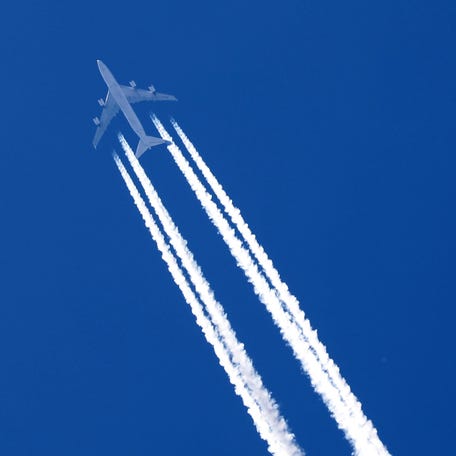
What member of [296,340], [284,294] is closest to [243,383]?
[296,340]

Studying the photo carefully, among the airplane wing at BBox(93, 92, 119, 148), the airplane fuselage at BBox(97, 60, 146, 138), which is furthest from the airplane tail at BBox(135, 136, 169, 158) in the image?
the airplane wing at BBox(93, 92, 119, 148)

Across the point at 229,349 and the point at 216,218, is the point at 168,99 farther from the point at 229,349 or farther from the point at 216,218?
the point at 229,349

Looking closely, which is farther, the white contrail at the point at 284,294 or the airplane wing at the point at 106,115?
the airplane wing at the point at 106,115

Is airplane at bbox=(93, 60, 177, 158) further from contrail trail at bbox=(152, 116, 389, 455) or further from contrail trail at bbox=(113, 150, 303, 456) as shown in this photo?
contrail trail at bbox=(113, 150, 303, 456)

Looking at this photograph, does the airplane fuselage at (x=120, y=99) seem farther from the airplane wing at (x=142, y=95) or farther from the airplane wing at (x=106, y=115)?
the airplane wing at (x=106, y=115)

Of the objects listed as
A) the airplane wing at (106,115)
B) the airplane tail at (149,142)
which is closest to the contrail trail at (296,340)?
the airplane tail at (149,142)

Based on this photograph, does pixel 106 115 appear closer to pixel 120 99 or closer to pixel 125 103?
pixel 120 99
